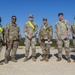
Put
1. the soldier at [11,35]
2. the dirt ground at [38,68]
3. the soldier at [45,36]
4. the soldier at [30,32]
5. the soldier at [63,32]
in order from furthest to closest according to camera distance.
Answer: the soldier at [45,36] → the soldier at [30,32] → the soldier at [63,32] → the soldier at [11,35] → the dirt ground at [38,68]

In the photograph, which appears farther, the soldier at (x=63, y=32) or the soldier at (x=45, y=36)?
the soldier at (x=45, y=36)

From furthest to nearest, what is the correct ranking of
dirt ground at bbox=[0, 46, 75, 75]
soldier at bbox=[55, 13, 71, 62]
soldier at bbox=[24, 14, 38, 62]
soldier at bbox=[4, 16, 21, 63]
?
1. soldier at bbox=[24, 14, 38, 62]
2. soldier at bbox=[55, 13, 71, 62]
3. soldier at bbox=[4, 16, 21, 63]
4. dirt ground at bbox=[0, 46, 75, 75]

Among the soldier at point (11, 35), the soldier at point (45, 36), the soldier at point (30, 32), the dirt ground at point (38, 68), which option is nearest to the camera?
the dirt ground at point (38, 68)

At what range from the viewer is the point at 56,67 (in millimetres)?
11219

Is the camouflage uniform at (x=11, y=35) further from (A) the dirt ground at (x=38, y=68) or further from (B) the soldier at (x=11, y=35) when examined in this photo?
(A) the dirt ground at (x=38, y=68)

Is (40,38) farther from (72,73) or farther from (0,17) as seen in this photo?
(72,73)

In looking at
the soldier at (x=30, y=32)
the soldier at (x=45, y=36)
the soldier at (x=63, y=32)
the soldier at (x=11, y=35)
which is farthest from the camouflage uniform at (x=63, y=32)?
the soldier at (x=11, y=35)

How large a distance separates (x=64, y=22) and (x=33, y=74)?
12.2 ft

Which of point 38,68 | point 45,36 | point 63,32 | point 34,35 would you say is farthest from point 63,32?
point 38,68

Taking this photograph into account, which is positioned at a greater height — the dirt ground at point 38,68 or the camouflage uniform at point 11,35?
the camouflage uniform at point 11,35

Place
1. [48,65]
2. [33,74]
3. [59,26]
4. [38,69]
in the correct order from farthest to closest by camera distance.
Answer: [59,26] < [48,65] < [38,69] < [33,74]

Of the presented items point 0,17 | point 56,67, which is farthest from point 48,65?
point 0,17

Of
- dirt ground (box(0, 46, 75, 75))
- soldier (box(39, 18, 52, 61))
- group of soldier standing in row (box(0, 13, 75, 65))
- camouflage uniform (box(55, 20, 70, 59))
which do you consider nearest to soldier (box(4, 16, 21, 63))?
group of soldier standing in row (box(0, 13, 75, 65))

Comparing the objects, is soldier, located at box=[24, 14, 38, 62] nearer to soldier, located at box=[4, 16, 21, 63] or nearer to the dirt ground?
soldier, located at box=[4, 16, 21, 63]
